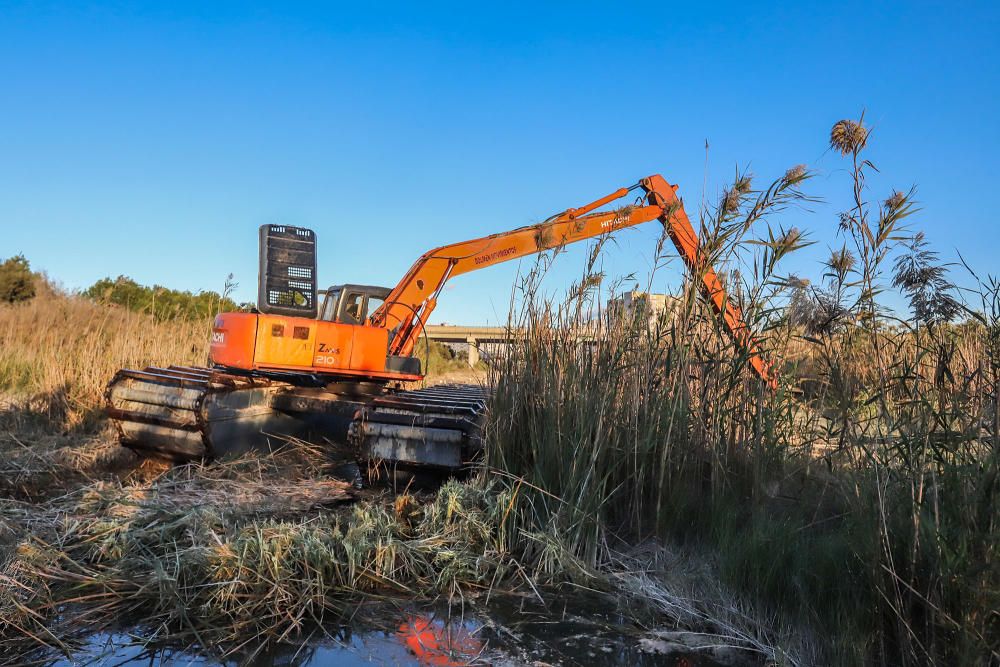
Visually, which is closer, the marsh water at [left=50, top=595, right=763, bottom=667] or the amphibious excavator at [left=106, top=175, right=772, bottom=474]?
the marsh water at [left=50, top=595, right=763, bottom=667]

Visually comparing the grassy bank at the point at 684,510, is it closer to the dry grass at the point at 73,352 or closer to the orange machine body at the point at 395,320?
the orange machine body at the point at 395,320

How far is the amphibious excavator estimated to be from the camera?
585 centimetres

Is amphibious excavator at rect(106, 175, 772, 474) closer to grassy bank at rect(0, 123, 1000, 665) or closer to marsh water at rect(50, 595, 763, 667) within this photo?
grassy bank at rect(0, 123, 1000, 665)

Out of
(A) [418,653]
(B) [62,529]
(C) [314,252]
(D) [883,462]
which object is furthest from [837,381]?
(C) [314,252]

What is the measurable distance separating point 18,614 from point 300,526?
4.07 feet

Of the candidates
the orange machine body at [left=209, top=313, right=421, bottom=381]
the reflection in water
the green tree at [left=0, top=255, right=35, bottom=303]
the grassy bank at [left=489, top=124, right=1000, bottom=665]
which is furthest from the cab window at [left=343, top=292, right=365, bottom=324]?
the green tree at [left=0, top=255, right=35, bottom=303]

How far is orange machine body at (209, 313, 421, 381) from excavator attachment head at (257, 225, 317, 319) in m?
0.26

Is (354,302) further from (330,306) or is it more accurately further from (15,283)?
(15,283)

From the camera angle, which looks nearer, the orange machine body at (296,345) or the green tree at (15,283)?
the orange machine body at (296,345)

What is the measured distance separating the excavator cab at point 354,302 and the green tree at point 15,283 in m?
12.1

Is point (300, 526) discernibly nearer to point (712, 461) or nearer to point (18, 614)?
point (18, 614)

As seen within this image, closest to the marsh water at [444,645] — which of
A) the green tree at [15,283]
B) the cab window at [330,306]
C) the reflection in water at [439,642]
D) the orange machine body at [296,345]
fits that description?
the reflection in water at [439,642]

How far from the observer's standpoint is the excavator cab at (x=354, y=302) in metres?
8.34

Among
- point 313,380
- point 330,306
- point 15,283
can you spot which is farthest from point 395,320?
point 15,283
